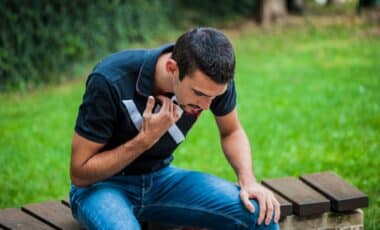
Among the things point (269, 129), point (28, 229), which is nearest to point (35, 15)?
point (269, 129)

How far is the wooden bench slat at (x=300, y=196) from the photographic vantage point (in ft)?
13.7

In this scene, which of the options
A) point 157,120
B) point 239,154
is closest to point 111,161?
point 157,120

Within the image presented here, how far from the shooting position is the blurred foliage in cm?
930

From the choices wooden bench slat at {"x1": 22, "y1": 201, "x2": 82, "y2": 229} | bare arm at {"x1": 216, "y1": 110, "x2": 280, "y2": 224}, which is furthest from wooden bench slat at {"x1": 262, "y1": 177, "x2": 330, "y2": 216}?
wooden bench slat at {"x1": 22, "y1": 201, "x2": 82, "y2": 229}

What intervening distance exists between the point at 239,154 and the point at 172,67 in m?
0.68

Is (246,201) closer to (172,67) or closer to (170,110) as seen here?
(170,110)

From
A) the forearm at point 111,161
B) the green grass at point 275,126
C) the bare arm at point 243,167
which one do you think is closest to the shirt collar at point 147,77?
the forearm at point 111,161

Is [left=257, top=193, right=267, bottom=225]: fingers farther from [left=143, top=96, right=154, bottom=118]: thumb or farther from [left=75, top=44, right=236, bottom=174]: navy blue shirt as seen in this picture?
[left=143, top=96, right=154, bottom=118]: thumb

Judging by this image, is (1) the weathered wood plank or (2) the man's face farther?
(1) the weathered wood plank

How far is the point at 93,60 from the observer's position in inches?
419

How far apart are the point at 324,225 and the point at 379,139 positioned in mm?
2533

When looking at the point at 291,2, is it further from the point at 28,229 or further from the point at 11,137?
the point at 28,229

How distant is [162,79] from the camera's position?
3723mm

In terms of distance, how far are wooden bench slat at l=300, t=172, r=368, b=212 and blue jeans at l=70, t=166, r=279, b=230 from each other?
0.61 metres
